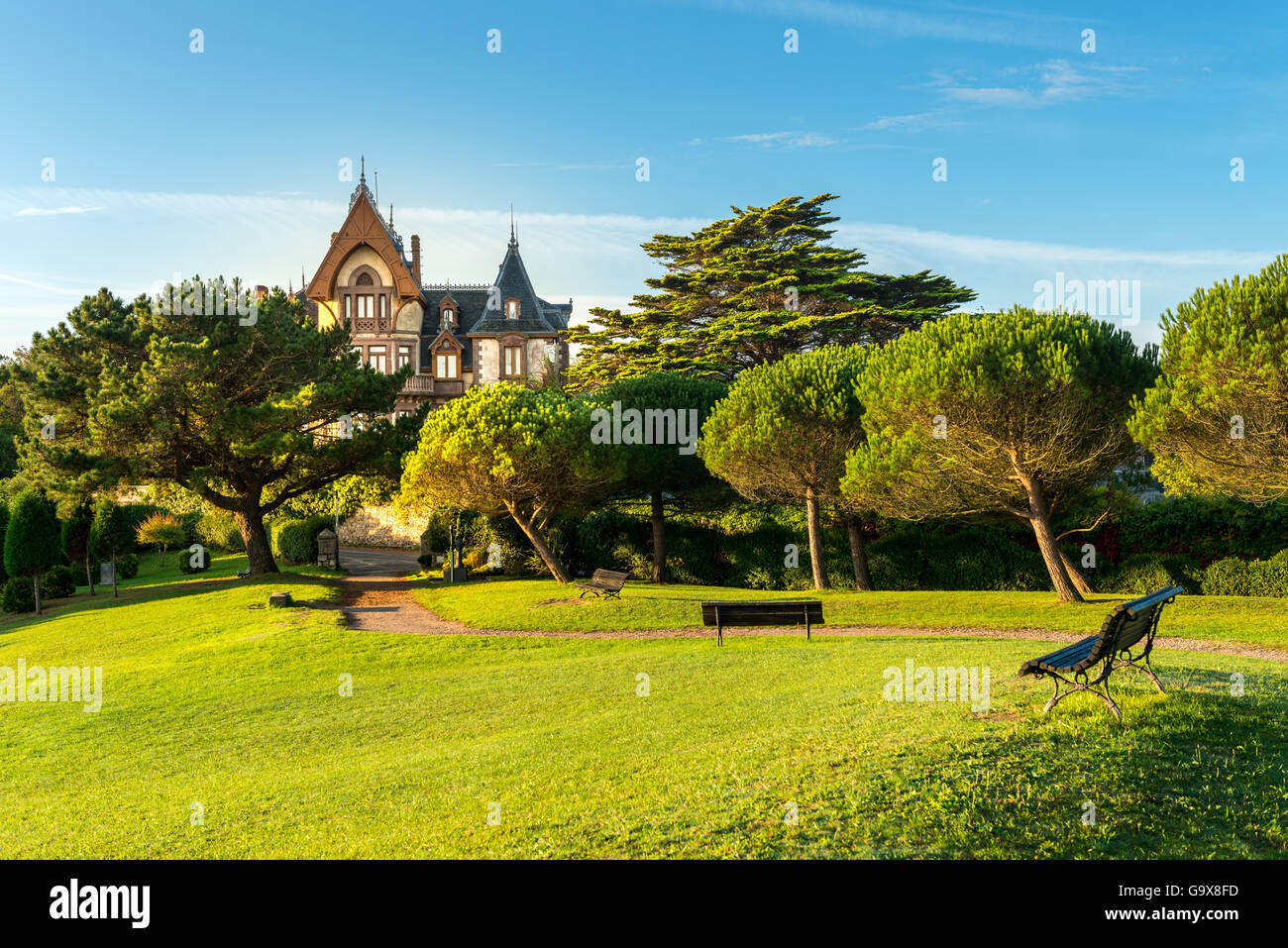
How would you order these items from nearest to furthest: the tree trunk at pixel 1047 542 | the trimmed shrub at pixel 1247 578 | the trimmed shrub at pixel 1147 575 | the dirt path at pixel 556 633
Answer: the dirt path at pixel 556 633, the tree trunk at pixel 1047 542, the trimmed shrub at pixel 1247 578, the trimmed shrub at pixel 1147 575

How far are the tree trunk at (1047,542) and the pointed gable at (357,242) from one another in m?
45.3

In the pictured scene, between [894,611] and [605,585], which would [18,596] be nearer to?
[605,585]

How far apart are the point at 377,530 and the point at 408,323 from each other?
61.3 ft

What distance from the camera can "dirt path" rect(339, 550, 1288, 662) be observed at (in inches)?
640

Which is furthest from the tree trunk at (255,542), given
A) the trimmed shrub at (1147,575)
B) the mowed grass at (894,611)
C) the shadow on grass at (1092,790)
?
the shadow on grass at (1092,790)

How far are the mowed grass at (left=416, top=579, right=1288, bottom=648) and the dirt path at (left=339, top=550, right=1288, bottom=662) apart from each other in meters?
0.46

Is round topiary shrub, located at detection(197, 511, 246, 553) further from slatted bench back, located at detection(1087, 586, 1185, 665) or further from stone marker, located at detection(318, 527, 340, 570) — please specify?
slatted bench back, located at detection(1087, 586, 1185, 665)

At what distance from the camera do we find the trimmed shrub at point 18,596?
101 ft

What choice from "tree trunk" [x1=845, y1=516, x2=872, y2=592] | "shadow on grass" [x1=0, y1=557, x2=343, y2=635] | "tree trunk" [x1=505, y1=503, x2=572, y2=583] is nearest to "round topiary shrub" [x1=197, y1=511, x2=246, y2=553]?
"shadow on grass" [x1=0, y1=557, x2=343, y2=635]

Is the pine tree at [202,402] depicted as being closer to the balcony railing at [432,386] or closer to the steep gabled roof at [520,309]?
the balcony railing at [432,386]

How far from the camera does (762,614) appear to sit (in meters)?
17.0
